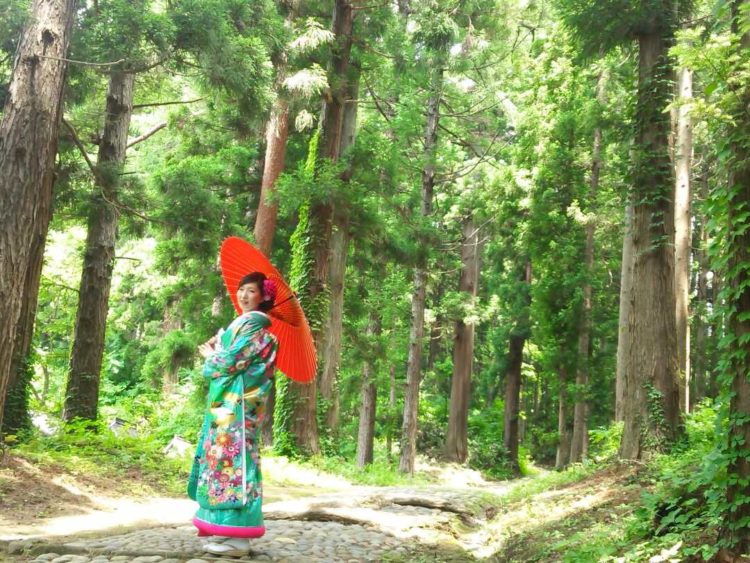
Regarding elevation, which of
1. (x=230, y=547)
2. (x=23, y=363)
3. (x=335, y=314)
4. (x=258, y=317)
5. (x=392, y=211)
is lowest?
(x=230, y=547)

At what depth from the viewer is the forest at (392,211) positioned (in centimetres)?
620

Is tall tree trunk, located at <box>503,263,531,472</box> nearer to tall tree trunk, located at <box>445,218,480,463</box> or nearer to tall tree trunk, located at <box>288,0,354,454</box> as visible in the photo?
tall tree trunk, located at <box>445,218,480,463</box>

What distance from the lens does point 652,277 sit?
9.59m

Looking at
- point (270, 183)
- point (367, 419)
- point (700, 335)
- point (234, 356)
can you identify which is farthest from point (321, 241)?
point (700, 335)

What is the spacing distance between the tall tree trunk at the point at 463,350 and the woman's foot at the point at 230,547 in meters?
18.3

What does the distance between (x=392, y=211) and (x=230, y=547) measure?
13430 mm

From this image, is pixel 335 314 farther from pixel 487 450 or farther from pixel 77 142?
pixel 487 450

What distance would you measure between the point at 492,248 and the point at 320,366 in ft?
40.7

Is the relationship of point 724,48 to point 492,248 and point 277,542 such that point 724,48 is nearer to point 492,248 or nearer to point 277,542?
point 277,542

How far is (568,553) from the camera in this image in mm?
5660

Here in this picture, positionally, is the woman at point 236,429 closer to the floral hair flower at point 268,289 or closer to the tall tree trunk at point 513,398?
the floral hair flower at point 268,289

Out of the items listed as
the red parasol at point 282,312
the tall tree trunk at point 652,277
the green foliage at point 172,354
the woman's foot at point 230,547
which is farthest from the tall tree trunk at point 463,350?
the woman's foot at point 230,547

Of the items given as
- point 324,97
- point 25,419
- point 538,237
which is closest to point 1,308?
point 25,419

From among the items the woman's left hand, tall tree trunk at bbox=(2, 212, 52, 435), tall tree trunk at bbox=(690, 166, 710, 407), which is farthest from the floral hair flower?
tall tree trunk at bbox=(690, 166, 710, 407)
